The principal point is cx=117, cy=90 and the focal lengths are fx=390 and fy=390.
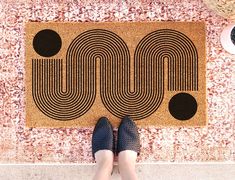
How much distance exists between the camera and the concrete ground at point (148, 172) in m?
1.56

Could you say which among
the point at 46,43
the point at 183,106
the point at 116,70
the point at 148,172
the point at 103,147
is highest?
the point at 46,43

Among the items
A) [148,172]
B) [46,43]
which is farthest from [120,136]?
[46,43]

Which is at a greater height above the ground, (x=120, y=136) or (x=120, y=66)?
(x=120, y=66)

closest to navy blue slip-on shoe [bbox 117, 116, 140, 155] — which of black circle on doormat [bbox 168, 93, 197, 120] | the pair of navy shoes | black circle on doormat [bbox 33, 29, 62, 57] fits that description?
the pair of navy shoes

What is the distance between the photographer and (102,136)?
1.52 meters

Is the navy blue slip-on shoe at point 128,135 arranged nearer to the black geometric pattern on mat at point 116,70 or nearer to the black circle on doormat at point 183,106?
the black geometric pattern on mat at point 116,70

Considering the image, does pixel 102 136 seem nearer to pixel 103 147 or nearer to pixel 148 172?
pixel 103 147

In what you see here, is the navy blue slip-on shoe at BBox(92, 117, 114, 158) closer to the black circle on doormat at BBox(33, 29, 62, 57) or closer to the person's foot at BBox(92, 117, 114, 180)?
the person's foot at BBox(92, 117, 114, 180)

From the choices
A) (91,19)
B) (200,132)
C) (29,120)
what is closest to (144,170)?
(200,132)

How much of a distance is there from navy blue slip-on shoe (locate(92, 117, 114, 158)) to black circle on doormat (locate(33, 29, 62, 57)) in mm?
332

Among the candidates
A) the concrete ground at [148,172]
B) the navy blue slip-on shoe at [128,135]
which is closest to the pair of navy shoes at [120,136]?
the navy blue slip-on shoe at [128,135]

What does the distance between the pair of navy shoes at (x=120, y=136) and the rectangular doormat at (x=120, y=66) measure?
0.23ft

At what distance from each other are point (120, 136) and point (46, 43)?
472mm

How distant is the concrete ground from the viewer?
1.56m
